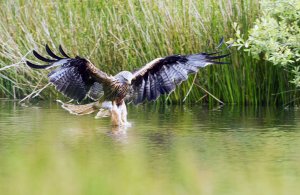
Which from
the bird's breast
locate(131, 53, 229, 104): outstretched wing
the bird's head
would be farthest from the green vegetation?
the bird's breast

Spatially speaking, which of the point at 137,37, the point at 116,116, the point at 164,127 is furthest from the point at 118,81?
the point at 137,37

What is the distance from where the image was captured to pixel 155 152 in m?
9.33

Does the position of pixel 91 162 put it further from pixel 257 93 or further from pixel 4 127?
pixel 257 93

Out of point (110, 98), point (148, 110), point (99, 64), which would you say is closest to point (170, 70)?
point (110, 98)

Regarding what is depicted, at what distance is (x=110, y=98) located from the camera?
12.0 metres

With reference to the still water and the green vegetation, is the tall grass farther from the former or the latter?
the still water

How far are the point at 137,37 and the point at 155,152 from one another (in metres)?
6.49

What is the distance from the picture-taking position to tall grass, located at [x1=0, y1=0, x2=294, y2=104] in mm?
14758

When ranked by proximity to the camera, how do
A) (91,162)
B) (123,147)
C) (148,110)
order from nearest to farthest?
(91,162) → (123,147) → (148,110)

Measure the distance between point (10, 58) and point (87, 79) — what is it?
4287 millimetres

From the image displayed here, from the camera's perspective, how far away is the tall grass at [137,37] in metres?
14.8

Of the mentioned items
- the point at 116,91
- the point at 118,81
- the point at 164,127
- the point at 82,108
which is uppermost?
the point at 118,81

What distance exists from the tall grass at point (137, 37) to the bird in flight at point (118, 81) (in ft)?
8.39

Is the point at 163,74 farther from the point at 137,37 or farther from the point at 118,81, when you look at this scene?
the point at 137,37
